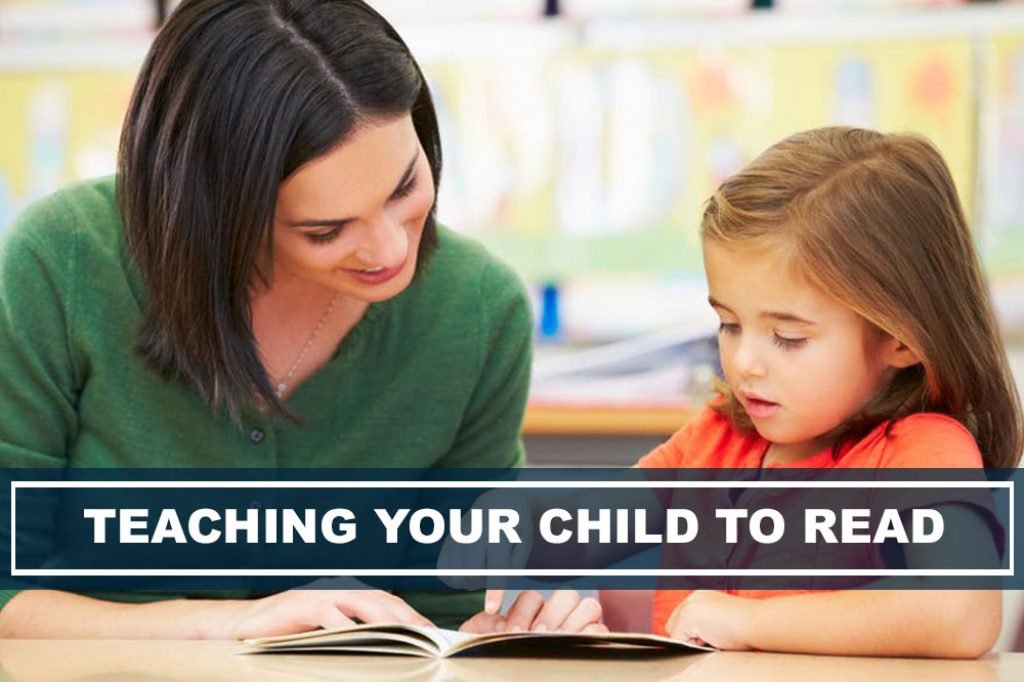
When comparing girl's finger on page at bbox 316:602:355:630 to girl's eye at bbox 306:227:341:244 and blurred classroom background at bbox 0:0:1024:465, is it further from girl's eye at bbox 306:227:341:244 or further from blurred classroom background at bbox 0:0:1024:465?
blurred classroom background at bbox 0:0:1024:465

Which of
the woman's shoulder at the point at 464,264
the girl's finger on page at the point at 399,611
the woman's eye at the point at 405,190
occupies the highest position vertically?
the woman's eye at the point at 405,190

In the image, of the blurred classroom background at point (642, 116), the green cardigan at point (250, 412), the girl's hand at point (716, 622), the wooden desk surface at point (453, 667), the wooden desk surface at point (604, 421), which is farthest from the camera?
the blurred classroom background at point (642, 116)

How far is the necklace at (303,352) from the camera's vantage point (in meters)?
1.33

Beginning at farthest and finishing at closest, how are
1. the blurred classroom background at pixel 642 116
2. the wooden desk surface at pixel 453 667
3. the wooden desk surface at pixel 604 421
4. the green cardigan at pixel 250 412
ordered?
the blurred classroom background at pixel 642 116
the wooden desk surface at pixel 604 421
the green cardigan at pixel 250 412
the wooden desk surface at pixel 453 667

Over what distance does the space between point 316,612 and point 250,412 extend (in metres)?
0.29

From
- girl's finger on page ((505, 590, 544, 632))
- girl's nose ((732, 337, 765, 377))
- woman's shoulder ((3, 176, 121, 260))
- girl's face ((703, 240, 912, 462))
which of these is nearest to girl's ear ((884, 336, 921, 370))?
girl's face ((703, 240, 912, 462))

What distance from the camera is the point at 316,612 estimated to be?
1.06 m

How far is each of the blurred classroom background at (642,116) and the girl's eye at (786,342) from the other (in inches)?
56.8

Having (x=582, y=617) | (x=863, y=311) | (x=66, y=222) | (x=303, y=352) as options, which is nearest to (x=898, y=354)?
(x=863, y=311)

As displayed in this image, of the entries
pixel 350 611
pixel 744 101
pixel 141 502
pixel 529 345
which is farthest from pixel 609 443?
pixel 350 611

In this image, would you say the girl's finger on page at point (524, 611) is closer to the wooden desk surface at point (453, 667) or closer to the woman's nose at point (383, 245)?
the wooden desk surface at point (453, 667)

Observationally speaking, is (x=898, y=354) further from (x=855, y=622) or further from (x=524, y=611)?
(x=524, y=611)

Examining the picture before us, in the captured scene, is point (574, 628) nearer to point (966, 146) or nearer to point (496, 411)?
point (496, 411)
